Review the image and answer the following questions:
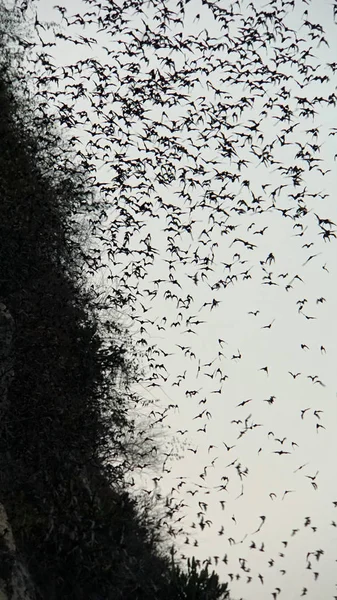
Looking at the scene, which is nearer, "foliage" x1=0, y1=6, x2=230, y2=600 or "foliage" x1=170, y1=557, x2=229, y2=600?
"foliage" x1=0, y1=6, x2=230, y2=600

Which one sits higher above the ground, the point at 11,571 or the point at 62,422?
the point at 62,422

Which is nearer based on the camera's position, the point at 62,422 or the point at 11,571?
the point at 11,571

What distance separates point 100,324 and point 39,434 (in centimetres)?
582

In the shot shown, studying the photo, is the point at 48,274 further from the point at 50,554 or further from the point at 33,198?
the point at 50,554

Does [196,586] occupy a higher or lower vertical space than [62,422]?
lower

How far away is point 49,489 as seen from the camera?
47.6ft

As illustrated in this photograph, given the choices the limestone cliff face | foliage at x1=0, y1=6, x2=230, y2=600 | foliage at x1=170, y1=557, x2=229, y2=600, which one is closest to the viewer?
the limestone cliff face

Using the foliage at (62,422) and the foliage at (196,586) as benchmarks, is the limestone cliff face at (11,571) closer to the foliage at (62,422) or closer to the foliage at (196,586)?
the foliage at (62,422)

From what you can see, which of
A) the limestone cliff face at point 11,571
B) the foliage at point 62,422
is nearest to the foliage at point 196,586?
the foliage at point 62,422

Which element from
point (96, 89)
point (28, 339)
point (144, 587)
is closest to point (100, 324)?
point (28, 339)

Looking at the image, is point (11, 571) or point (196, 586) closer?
point (11, 571)

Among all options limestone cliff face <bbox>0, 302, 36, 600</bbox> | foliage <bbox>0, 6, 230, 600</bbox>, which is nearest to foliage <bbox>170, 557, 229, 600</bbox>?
foliage <bbox>0, 6, 230, 600</bbox>

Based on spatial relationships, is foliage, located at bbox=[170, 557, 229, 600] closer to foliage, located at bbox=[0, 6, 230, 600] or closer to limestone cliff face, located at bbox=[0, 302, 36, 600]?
foliage, located at bbox=[0, 6, 230, 600]

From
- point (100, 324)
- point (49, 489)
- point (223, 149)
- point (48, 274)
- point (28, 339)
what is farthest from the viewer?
point (100, 324)
